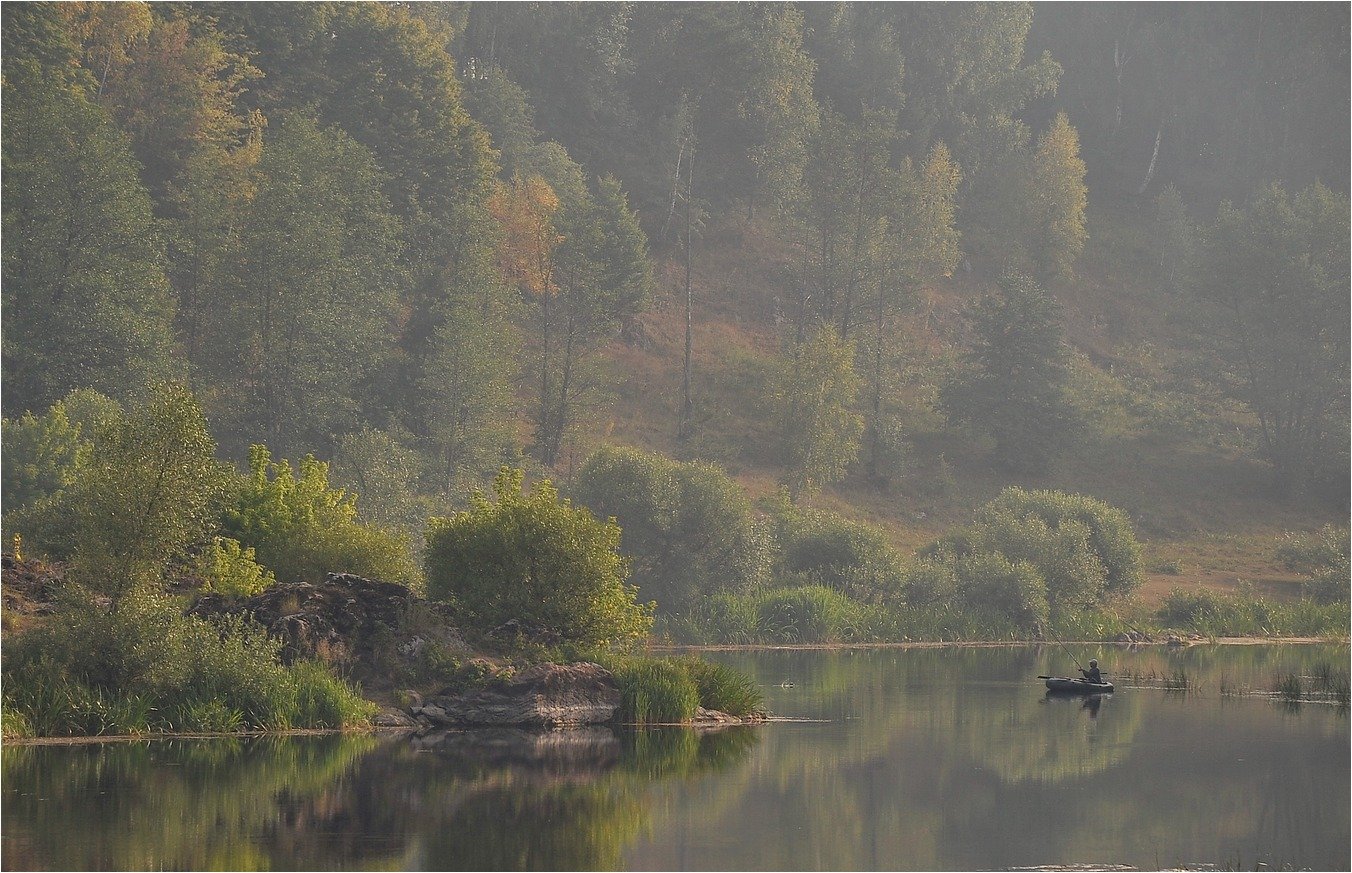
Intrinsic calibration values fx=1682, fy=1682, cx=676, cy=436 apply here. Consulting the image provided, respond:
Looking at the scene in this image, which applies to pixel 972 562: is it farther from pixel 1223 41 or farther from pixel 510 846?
Result: pixel 1223 41

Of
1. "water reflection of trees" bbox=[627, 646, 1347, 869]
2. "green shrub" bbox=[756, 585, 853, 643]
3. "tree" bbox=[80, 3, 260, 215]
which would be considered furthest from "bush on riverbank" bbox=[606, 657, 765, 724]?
"tree" bbox=[80, 3, 260, 215]

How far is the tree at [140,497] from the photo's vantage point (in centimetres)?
3238

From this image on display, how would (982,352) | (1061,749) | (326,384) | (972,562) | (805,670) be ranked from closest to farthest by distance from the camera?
1. (1061,749)
2. (805,670)
3. (972,562)
4. (326,384)
5. (982,352)

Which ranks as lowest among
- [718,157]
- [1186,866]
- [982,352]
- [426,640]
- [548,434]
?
[1186,866]

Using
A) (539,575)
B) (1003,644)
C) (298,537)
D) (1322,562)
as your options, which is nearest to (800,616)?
(1003,644)

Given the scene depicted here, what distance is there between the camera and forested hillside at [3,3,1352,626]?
74375 mm

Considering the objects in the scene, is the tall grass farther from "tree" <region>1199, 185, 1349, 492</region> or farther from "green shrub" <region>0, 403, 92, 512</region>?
"tree" <region>1199, 185, 1349, 492</region>

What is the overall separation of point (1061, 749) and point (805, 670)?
19060 millimetres

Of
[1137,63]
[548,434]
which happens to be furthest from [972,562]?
[1137,63]

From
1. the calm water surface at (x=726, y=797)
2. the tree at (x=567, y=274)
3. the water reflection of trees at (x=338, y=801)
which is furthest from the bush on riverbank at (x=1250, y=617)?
the water reflection of trees at (x=338, y=801)

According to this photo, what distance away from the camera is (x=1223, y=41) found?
15750 cm

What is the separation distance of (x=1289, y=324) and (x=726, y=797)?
88074mm

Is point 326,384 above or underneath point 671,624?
above

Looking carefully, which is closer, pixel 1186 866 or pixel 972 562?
pixel 1186 866
